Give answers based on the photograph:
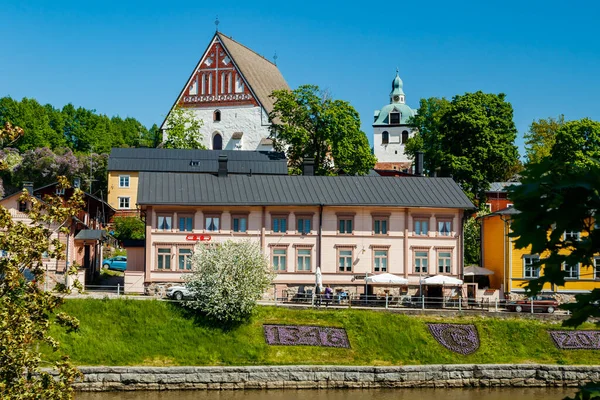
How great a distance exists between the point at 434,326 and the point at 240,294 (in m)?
10.1

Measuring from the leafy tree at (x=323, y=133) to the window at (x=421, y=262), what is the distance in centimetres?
2191

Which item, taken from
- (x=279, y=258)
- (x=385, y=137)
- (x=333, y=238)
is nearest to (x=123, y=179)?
(x=279, y=258)

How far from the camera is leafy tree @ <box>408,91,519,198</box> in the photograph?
2995 inches

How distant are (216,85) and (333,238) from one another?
4887cm

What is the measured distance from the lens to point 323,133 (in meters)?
74.9

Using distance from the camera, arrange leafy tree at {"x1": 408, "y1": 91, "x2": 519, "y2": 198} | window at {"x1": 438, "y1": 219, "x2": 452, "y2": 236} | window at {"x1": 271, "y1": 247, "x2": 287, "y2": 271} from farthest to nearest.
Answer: leafy tree at {"x1": 408, "y1": 91, "x2": 519, "y2": 198} → window at {"x1": 438, "y1": 219, "x2": 452, "y2": 236} → window at {"x1": 271, "y1": 247, "x2": 287, "y2": 271}

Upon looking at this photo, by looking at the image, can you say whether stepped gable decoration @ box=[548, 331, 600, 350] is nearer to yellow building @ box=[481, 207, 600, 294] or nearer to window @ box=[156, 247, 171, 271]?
yellow building @ box=[481, 207, 600, 294]

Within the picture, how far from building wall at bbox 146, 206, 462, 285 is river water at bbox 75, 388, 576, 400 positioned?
13224mm

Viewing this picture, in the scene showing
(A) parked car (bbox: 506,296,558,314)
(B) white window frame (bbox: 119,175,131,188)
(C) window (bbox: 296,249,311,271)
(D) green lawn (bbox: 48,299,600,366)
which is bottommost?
(D) green lawn (bbox: 48,299,600,366)

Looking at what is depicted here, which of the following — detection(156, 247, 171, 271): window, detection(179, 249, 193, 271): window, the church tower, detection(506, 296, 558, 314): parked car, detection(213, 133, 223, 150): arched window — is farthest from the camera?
the church tower

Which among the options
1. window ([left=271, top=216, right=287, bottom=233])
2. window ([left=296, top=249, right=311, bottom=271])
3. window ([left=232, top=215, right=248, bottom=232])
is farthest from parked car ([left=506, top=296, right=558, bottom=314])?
window ([left=232, top=215, right=248, bottom=232])

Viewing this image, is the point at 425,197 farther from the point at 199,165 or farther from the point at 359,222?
the point at 199,165

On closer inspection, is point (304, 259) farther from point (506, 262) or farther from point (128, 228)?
point (128, 228)

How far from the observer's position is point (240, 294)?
4256cm
